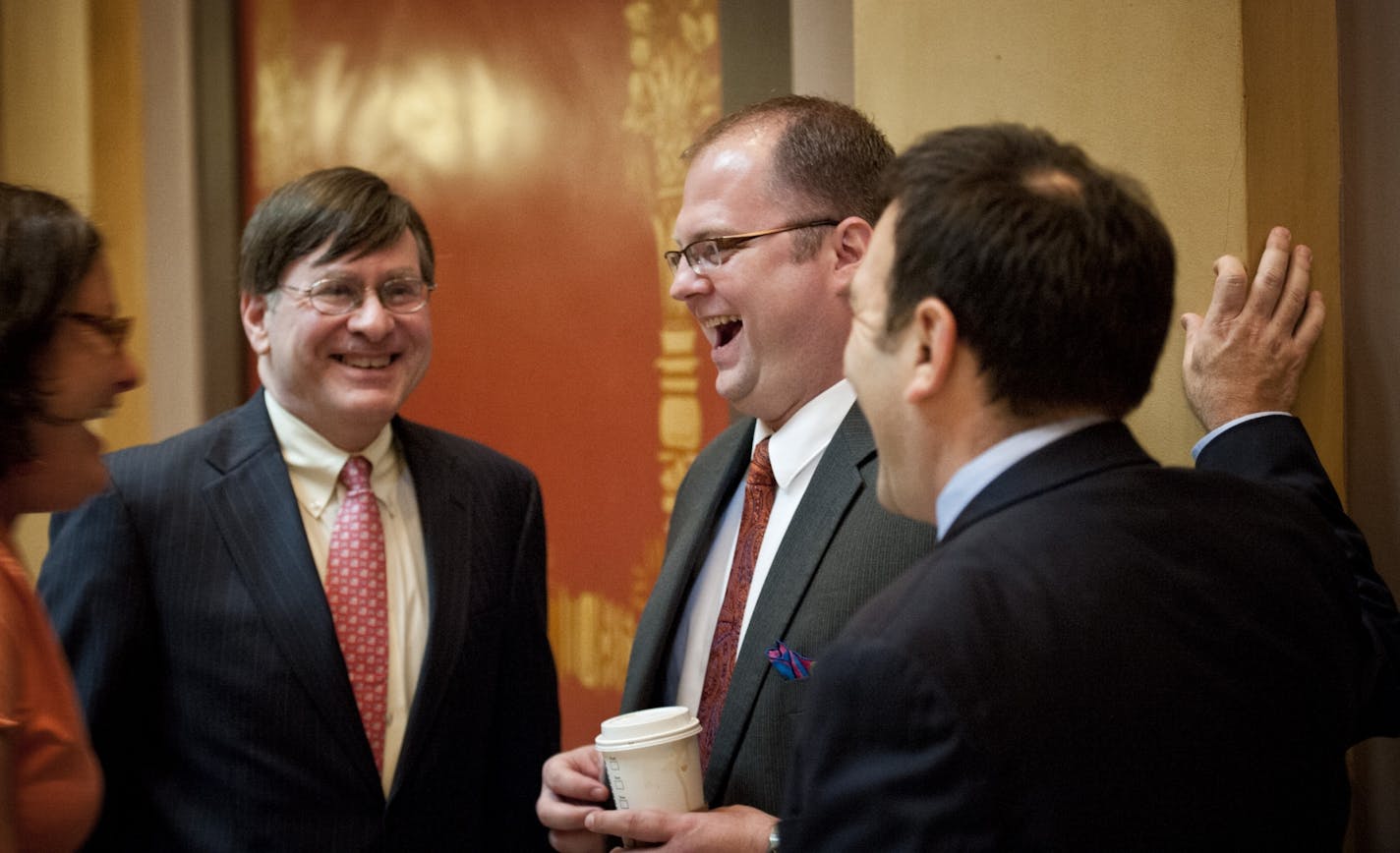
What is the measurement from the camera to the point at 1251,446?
5.25 ft

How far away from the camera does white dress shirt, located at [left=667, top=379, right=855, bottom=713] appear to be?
5.64 feet

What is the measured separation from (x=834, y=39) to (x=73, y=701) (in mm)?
1927

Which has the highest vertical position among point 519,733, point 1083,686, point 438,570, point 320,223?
point 320,223

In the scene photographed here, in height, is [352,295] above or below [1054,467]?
above

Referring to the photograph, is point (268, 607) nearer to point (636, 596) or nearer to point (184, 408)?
point (636, 596)

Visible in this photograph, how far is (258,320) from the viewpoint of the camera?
2023mm

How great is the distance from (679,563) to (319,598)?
0.56m

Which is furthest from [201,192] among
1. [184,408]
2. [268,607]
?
[268,607]

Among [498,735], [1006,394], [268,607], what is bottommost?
[498,735]

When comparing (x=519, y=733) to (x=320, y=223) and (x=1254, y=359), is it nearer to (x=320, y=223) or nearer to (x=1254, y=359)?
(x=320, y=223)

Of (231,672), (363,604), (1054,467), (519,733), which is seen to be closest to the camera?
(1054,467)

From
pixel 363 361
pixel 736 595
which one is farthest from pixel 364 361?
pixel 736 595

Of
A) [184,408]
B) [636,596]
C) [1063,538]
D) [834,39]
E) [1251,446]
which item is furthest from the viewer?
[184,408]

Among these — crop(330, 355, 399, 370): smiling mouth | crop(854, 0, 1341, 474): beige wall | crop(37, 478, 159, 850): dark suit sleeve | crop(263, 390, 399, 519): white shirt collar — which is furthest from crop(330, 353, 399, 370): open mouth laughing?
crop(854, 0, 1341, 474): beige wall
